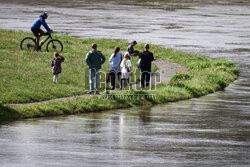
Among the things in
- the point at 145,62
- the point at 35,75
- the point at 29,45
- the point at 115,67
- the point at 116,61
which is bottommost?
the point at 35,75

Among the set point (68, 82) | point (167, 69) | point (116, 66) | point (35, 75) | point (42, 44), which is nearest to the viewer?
point (116, 66)

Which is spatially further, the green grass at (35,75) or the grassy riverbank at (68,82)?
the green grass at (35,75)

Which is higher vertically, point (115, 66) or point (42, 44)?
point (42, 44)

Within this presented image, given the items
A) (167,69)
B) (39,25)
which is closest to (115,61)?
(167,69)

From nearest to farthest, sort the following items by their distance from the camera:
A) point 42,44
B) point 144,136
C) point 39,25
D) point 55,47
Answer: point 144,136 < point 39,25 < point 42,44 < point 55,47

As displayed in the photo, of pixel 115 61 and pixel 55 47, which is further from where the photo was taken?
pixel 55 47

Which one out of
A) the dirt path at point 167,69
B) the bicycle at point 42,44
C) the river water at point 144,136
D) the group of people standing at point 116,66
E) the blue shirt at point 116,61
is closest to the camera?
the river water at point 144,136

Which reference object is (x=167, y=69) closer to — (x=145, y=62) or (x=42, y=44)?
(x=42, y=44)

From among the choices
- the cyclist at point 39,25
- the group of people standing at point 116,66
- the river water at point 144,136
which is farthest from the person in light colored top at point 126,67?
the cyclist at point 39,25

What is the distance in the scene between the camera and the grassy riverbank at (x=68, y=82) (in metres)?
17.0

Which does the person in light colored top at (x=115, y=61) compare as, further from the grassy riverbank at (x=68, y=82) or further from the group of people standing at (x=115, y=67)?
the grassy riverbank at (x=68, y=82)

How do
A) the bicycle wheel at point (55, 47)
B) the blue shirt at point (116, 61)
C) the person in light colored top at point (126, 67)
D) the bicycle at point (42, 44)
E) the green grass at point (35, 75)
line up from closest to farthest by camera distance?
the green grass at point (35, 75) → the person in light colored top at point (126, 67) → the blue shirt at point (116, 61) → the bicycle at point (42, 44) → the bicycle wheel at point (55, 47)

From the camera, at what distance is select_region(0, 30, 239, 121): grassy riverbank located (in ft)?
55.8

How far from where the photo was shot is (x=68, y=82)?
21281 mm
